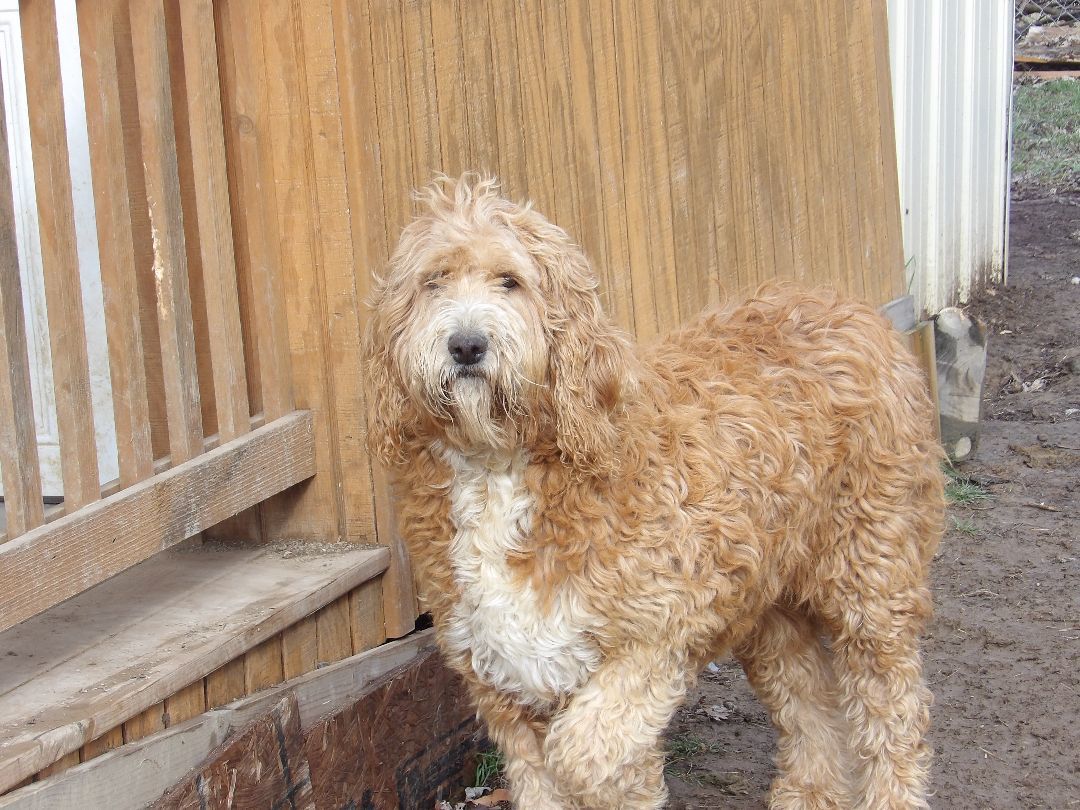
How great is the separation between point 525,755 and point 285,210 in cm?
181

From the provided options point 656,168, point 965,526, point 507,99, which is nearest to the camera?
point 507,99

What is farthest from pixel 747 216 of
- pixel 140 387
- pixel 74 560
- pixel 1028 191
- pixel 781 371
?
pixel 1028 191

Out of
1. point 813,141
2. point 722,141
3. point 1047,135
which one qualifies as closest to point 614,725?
point 722,141

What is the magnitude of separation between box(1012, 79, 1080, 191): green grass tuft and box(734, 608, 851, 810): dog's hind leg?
11547mm

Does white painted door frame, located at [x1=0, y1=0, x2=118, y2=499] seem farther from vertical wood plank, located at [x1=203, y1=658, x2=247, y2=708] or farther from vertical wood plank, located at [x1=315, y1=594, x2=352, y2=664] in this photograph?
vertical wood plank, located at [x1=203, y1=658, x2=247, y2=708]

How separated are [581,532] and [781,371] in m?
0.92

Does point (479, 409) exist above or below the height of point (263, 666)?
above

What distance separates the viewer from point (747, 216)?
6230 mm

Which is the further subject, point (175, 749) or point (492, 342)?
point (175, 749)

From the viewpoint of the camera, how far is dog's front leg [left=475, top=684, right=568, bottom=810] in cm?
383

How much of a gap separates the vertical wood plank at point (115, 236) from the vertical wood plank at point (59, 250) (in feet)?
0.54

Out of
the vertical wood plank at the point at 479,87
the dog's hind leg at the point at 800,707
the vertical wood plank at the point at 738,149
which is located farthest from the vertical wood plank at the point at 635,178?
the dog's hind leg at the point at 800,707

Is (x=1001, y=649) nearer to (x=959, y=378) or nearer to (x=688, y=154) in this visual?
(x=688, y=154)

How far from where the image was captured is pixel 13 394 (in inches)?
132
